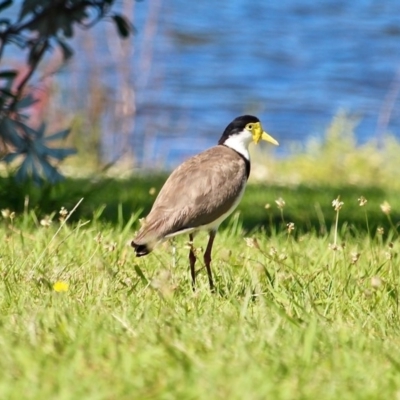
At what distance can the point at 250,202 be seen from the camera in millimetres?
8367

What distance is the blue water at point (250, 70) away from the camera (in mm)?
17297

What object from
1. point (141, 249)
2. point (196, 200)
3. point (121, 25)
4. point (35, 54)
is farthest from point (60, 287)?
point (121, 25)

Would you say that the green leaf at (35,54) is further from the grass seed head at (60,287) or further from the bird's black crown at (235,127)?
the grass seed head at (60,287)

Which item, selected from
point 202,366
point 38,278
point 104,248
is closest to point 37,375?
point 202,366

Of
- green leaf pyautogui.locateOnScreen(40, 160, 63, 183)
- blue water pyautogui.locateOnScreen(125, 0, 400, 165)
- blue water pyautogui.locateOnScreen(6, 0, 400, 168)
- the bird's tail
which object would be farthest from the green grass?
blue water pyautogui.locateOnScreen(125, 0, 400, 165)

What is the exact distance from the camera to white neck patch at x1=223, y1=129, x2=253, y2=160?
5813mm

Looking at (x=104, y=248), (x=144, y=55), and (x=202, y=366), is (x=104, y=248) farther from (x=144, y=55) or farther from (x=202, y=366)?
(x=144, y=55)

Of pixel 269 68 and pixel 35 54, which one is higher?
pixel 35 54

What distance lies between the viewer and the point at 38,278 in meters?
4.79

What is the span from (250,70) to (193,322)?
63.8 feet

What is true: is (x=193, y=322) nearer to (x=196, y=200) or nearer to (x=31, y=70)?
(x=196, y=200)

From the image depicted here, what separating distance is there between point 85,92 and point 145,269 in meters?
9.24

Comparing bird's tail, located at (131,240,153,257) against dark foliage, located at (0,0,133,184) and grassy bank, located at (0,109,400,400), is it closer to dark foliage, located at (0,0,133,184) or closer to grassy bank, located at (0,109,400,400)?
grassy bank, located at (0,109,400,400)

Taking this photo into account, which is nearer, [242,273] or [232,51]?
[242,273]
